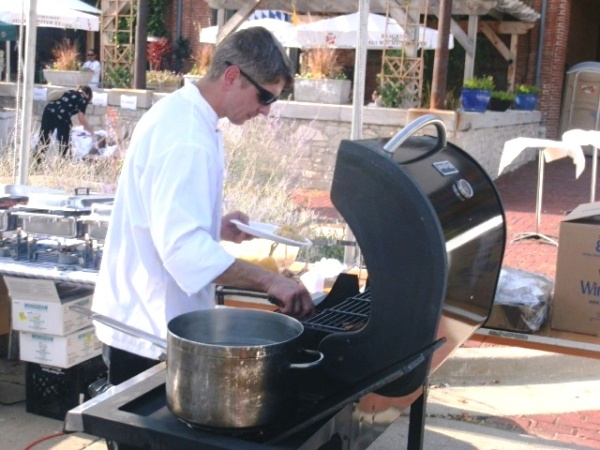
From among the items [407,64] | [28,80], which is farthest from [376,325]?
[407,64]

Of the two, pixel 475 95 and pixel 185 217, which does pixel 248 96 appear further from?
pixel 475 95

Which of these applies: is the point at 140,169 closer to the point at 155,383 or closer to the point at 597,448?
the point at 155,383

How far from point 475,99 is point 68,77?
6690mm

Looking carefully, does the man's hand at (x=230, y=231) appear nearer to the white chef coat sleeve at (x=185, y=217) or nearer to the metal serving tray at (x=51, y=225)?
the white chef coat sleeve at (x=185, y=217)

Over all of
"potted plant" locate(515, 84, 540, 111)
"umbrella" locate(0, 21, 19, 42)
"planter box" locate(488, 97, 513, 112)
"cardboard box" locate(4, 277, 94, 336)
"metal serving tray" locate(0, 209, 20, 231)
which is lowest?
"cardboard box" locate(4, 277, 94, 336)

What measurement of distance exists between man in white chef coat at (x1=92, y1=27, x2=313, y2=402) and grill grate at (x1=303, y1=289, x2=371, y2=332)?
0.40 ft

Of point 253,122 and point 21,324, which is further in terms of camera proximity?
point 253,122

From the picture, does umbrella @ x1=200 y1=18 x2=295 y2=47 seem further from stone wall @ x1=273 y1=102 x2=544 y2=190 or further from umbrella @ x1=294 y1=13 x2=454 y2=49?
stone wall @ x1=273 y1=102 x2=544 y2=190

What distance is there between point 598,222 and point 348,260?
1672 millimetres

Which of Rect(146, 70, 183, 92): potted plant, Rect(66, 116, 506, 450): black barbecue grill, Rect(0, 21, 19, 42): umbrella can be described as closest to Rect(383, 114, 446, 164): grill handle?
Rect(66, 116, 506, 450): black barbecue grill

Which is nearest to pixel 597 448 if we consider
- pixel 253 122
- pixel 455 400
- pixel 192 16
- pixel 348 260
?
pixel 455 400

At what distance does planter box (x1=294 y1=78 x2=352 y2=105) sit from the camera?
464 inches

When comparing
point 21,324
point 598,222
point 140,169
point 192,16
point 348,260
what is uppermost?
point 192,16

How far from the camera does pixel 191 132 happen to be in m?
2.22
